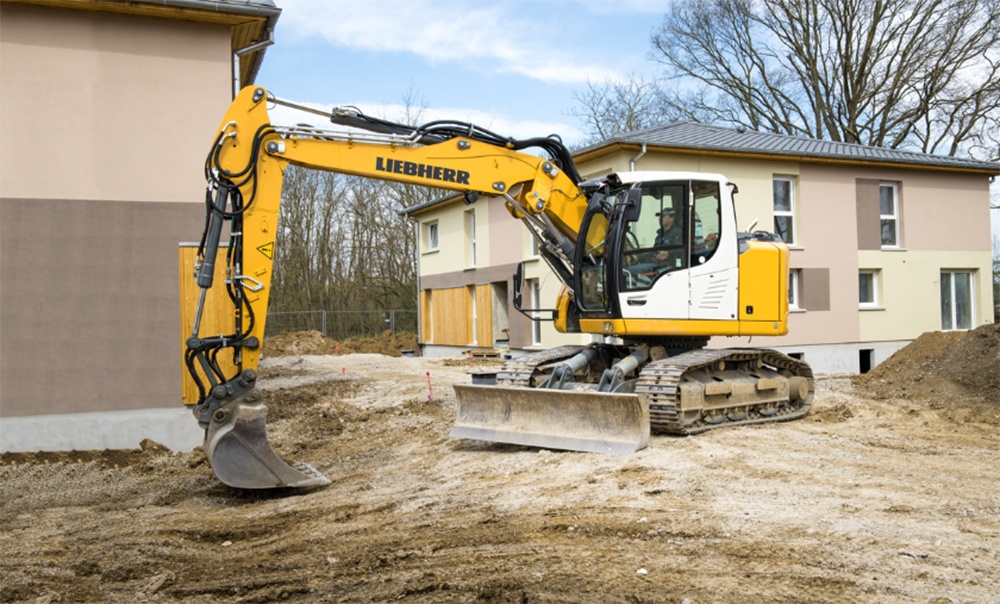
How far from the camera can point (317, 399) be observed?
13047 mm

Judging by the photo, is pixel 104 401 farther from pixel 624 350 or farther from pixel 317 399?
pixel 624 350

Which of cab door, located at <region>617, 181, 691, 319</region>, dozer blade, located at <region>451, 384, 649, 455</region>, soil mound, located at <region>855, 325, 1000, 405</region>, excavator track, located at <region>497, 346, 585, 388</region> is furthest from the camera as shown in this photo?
soil mound, located at <region>855, 325, 1000, 405</region>

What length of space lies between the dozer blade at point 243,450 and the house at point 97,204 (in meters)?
3.33

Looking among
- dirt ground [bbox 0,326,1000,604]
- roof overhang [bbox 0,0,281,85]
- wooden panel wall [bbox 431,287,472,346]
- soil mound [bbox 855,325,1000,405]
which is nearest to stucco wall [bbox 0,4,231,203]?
roof overhang [bbox 0,0,281,85]

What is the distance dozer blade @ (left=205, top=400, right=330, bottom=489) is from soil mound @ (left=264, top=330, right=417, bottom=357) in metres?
19.9

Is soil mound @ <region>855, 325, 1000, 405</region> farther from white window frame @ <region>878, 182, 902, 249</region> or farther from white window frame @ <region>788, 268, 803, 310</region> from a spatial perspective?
white window frame @ <region>878, 182, 902, 249</region>

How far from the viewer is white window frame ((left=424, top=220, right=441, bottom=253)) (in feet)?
88.1

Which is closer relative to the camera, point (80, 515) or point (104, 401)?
point (80, 515)

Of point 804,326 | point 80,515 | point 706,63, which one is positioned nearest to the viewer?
point 80,515

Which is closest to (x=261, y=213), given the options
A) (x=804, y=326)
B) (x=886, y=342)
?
(x=804, y=326)

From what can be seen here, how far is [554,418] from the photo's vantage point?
8539 millimetres

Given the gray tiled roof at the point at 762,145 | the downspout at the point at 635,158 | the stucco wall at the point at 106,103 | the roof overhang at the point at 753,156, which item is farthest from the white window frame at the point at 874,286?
the stucco wall at the point at 106,103

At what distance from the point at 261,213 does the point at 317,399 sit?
21.3 feet

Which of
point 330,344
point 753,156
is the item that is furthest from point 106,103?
point 330,344
